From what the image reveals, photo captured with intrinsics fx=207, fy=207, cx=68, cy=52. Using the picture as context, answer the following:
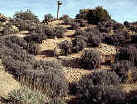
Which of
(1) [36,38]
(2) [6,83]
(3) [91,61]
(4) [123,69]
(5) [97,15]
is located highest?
(5) [97,15]

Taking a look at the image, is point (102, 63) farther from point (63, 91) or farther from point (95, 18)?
point (95, 18)

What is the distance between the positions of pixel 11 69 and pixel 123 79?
19.0 ft

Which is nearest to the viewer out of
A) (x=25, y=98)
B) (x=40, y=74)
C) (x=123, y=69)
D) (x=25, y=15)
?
(x=25, y=98)

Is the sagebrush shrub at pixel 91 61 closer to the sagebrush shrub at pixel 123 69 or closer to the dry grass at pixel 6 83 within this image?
the sagebrush shrub at pixel 123 69

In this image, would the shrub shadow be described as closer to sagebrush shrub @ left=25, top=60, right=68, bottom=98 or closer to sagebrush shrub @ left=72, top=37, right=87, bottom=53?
sagebrush shrub @ left=72, top=37, right=87, bottom=53

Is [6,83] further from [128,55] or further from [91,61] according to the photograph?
[128,55]

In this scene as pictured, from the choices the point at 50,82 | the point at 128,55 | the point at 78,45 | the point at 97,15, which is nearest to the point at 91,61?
the point at 128,55

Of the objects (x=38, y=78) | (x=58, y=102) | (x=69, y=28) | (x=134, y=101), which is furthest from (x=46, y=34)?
(x=134, y=101)

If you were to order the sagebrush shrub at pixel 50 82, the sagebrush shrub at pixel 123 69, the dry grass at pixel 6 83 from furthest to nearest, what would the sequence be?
the sagebrush shrub at pixel 123 69, the sagebrush shrub at pixel 50 82, the dry grass at pixel 6 83

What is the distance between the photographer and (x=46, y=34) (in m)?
19.5

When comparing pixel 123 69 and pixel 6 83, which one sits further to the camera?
pixel 123 69

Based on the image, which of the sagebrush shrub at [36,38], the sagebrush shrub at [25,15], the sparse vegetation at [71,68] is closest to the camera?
the sparse vegetation at [71,68]

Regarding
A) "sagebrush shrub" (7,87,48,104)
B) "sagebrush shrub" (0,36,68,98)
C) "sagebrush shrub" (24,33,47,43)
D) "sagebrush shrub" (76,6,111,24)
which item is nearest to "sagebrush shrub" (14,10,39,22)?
"sagebrush shrub" (76,6,111,24)

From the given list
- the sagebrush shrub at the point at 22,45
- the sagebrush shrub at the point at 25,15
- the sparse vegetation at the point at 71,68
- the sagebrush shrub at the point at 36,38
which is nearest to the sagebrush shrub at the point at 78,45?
the sparse vegetation at the point at 71,68
